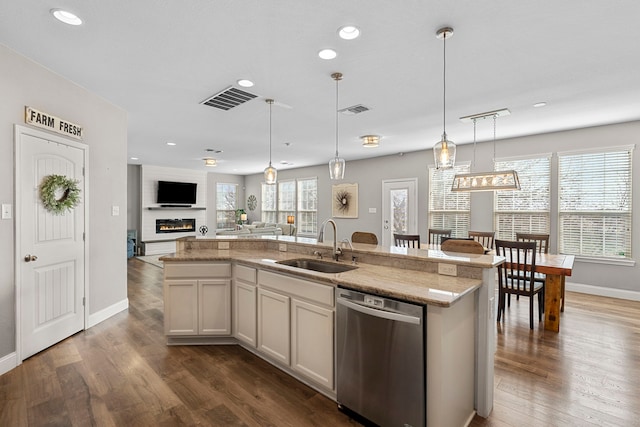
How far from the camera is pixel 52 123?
313 cm

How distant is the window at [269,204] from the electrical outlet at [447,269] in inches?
344

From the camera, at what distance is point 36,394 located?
93.2 inches

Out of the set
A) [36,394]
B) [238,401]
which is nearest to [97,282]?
[36,394]

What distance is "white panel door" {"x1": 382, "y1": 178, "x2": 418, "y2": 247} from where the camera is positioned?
7.09 m

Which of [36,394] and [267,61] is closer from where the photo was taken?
[36,394]

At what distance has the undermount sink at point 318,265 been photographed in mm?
2897

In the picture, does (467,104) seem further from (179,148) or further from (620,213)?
(179,148)

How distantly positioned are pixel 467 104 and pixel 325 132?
223 centimetres

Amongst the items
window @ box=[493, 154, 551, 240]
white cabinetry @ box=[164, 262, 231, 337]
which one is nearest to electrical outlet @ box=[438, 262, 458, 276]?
white cabinetry @ box=[164, 262, 231, 337]

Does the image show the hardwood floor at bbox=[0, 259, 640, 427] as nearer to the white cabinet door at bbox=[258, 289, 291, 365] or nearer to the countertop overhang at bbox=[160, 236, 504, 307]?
the white cabinet door at bbox=[258, 289, 291, 365]

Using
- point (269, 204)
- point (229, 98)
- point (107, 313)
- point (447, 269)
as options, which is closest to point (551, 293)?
point (447, 269)

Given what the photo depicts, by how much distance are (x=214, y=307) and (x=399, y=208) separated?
5153mm

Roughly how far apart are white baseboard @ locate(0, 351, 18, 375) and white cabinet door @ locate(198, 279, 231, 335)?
149 cm

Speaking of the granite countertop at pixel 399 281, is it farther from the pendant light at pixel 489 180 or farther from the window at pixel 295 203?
the window at pixel 295 203
